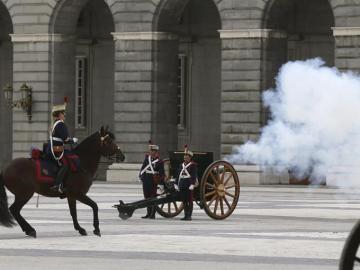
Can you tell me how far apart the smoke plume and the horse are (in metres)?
3.47

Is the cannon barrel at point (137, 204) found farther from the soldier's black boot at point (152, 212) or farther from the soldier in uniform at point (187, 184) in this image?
the soldier's black boot at point (152, 212)

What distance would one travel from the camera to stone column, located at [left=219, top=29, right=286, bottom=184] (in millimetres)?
48344

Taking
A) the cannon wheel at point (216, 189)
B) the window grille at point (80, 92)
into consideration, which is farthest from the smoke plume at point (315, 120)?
the window grille at point (80, 92)

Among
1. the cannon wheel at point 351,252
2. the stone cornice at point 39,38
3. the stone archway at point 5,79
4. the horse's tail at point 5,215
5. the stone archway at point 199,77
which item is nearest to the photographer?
the cannon wheel at point 351,252

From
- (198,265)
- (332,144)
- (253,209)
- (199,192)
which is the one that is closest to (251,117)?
(253,209)

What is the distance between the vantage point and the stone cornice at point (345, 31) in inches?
1837

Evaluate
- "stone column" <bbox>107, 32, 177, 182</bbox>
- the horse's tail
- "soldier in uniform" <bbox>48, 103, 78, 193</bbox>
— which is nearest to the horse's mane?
"soldier in uniform" <bbox>48, 103, 78, 193</bbox>

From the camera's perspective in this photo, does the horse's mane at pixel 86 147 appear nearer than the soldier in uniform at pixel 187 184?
Yes

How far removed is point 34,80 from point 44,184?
95.9 ft

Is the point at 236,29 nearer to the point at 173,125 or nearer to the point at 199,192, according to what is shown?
the point at 173,125

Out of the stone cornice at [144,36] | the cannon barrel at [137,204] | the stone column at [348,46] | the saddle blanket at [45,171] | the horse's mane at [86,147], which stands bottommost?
the cannon barrel at [137,204]

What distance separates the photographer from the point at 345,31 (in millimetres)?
46812

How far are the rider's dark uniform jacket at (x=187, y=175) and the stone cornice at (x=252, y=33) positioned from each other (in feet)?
64.3

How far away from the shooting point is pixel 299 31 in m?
52.1
